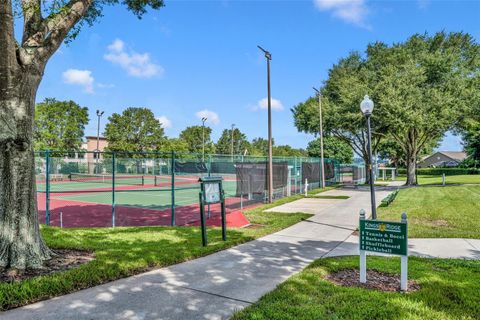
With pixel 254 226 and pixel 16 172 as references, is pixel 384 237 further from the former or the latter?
pixel 254 226

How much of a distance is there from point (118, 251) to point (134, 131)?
59.8 meters

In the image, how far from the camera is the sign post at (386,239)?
16.0 feet

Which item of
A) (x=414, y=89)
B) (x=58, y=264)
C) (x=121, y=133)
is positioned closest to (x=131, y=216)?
(x=58, y=264)

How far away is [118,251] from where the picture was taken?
6.78 metres

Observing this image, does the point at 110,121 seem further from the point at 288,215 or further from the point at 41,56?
the point at 41,56

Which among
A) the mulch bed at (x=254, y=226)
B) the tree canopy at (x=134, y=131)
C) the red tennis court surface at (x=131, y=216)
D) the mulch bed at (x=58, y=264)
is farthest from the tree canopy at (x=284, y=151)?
the mulch bed at (x=58, y=264)

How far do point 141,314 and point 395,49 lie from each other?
31.1 m

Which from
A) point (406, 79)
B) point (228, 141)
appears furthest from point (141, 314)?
point (228, 141)

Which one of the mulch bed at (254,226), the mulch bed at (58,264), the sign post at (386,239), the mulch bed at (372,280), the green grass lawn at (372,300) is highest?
the sign post at (386,239)

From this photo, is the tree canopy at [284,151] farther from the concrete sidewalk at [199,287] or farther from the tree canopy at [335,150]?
the concrete sidewalk at [199,287]

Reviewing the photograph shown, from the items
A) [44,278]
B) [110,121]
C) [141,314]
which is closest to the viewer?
[141,314]

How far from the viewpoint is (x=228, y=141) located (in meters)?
102

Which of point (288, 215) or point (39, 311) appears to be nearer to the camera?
point (39, 311)

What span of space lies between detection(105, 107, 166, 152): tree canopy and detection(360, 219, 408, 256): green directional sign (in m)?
59.7
